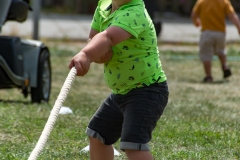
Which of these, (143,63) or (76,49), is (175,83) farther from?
(143,63)

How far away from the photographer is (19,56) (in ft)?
23.7

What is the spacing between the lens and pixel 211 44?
10.3 meters

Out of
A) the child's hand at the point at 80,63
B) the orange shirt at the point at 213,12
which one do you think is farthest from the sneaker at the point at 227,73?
the child's hand at the point at 80,63

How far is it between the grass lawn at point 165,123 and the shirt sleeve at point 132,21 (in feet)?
4.48

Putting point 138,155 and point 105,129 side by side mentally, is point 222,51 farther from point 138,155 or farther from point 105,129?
point 138,155

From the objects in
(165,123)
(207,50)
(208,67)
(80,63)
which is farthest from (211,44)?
(80,63)

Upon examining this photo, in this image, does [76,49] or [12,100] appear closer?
[12,100]

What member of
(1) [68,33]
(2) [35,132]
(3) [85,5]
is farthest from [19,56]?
(3) [85,5]

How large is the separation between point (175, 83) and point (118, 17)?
6.23 metres

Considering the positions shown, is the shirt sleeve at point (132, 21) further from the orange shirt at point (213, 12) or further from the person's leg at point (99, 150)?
the orange shirt at point (213, 12)

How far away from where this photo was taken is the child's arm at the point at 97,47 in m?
3.29

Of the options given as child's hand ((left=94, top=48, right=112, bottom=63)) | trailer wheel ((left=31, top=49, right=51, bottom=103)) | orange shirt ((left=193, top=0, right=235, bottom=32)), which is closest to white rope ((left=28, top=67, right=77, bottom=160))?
child's hand ((left=94, top=48, right=112, bottom=63))

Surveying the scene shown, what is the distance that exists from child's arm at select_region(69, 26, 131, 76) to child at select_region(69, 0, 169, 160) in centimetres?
4

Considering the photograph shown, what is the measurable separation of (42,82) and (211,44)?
3.58m
